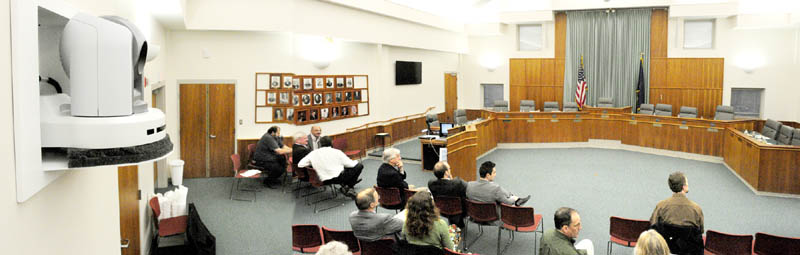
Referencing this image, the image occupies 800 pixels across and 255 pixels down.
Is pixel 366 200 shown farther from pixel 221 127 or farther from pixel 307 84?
pixel 307 84

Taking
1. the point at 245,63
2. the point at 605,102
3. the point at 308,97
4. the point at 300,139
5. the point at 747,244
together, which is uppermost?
the point at 245,63

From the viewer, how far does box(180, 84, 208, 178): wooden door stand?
10172 mm

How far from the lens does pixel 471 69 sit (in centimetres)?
1930

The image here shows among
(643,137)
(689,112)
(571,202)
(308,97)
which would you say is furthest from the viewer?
(689,112)

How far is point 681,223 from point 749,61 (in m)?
12.4

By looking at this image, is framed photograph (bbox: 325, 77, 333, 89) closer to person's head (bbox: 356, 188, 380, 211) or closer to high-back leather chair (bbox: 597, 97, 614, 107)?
person's head (bbox: 356, 188, 380, 211)

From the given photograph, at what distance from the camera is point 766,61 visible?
15.2 meters

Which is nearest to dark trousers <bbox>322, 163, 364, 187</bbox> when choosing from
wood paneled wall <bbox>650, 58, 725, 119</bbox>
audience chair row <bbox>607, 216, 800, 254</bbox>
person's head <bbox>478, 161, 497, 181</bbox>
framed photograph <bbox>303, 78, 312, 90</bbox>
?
person's head <bbox>478, 161, 497, 181</bbox>

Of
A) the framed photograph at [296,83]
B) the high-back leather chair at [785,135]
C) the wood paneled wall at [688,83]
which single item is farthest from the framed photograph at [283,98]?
the wood paneled wall at [688,83]

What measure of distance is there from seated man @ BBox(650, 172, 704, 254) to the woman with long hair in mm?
2238

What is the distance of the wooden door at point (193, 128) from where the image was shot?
10.2 m

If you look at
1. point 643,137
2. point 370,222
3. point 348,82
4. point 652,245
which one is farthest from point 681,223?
point 643,137

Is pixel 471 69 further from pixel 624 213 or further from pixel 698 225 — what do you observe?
pixel 698 225

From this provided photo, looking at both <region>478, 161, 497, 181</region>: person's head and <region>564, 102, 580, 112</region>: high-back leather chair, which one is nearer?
<region>478, 161, 497, 181</region>: person's head
